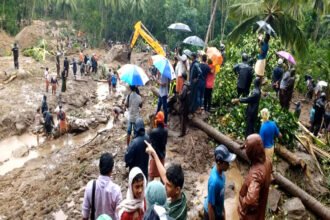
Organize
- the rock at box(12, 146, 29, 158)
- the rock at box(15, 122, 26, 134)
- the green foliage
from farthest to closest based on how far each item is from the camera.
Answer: the rock at box(15, 122, 26, 134) → the rock at box(12, 146, 29, 158) → the green foliage

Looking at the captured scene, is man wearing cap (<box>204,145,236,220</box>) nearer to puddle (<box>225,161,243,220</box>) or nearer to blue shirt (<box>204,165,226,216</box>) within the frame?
blue shirt (<box>204,165,226,216</box>)

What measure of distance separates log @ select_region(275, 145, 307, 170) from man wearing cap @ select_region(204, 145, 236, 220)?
3.91m

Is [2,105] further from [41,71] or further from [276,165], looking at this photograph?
[276,165]

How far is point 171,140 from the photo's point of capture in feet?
28.2

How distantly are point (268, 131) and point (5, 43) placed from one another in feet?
92.7

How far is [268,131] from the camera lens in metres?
6.21

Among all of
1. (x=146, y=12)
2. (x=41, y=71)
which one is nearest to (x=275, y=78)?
(x=41, y=71)

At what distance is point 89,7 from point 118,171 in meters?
33.5

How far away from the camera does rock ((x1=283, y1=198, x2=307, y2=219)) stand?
6.27m

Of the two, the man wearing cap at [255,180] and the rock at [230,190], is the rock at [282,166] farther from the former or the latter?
the man wearing cap at [255,180]

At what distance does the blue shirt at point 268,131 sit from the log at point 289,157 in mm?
1567

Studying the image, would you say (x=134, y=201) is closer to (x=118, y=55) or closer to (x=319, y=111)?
(x=319, y=111)

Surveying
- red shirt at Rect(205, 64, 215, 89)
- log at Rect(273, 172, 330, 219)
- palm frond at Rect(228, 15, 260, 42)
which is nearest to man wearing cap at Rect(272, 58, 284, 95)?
red shirt at Rect(205, 64, 215, 89)

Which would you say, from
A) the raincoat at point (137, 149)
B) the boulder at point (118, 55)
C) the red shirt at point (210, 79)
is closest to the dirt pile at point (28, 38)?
the boulder at point (118, 55)
